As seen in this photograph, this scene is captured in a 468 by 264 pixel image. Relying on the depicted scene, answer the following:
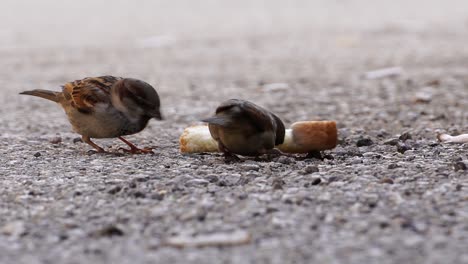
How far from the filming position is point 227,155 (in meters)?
5.39

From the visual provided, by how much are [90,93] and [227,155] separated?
114 centimetres

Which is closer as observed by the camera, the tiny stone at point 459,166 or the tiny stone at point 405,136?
the tiny stone at point 459,166

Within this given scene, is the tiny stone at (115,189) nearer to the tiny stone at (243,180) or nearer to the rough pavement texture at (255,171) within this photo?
the rough pavement texture at (255,171)

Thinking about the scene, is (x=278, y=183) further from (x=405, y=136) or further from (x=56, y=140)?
(x=56, y=140)

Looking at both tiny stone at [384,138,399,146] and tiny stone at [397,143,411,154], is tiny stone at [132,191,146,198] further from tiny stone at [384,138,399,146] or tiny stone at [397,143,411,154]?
tiny stone at [384,138,399,146]

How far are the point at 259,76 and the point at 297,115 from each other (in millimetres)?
3709

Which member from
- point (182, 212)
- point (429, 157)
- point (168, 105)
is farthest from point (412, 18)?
point (182, 212)

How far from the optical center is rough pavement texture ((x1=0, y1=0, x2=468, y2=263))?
3537 millimetres

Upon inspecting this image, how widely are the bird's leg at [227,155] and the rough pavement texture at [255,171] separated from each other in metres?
0.06

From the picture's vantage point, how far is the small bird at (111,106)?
5.53 metres

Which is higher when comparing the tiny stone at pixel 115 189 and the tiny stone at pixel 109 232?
the tiny stone at pixel 109 232

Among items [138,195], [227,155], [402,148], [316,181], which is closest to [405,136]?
[402,148]

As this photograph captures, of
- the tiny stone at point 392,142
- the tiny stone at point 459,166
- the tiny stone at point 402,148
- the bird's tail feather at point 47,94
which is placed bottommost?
the tiny stone at point 392,142

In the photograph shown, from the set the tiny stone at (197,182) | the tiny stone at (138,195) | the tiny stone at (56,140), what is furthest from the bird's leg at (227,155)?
the tiny stone at (56,140)
